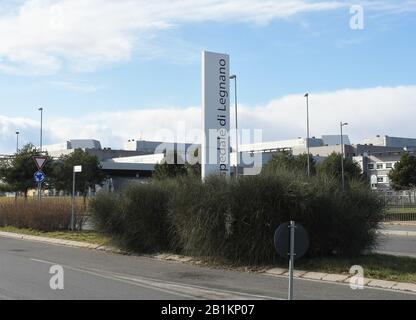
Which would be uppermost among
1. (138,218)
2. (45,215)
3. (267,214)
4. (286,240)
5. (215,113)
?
(215,113)

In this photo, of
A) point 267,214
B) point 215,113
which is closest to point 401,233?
point 215,113

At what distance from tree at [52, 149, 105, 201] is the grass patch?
28663 millimetres

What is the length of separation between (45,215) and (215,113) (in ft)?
33.5

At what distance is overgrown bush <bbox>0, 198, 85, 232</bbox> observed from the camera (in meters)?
27.2

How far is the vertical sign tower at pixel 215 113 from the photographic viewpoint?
22047 millimetres

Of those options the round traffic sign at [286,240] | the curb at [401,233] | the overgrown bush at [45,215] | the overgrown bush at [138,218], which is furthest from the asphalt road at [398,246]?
the overgrown bush at [45,215]

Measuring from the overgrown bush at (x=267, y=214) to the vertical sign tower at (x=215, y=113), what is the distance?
6009 mm

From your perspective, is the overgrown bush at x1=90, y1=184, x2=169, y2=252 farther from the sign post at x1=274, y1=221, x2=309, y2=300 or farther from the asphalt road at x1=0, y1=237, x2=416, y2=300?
the sign post at x1=274, y1=221, x2=309, y2=300

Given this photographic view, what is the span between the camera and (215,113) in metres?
22.6

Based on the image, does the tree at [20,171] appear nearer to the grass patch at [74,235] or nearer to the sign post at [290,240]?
the grass patch at [74,235]

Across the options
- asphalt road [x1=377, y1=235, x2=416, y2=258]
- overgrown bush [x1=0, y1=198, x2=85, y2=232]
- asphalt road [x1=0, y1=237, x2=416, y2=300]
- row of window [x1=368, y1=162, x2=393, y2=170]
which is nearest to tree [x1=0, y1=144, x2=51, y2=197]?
overgrown bush [x1=0, y1=198, x2=85, y2=232]

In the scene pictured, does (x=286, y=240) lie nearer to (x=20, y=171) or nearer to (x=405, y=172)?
(x=20, y=171)

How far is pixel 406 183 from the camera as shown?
2159 inches
